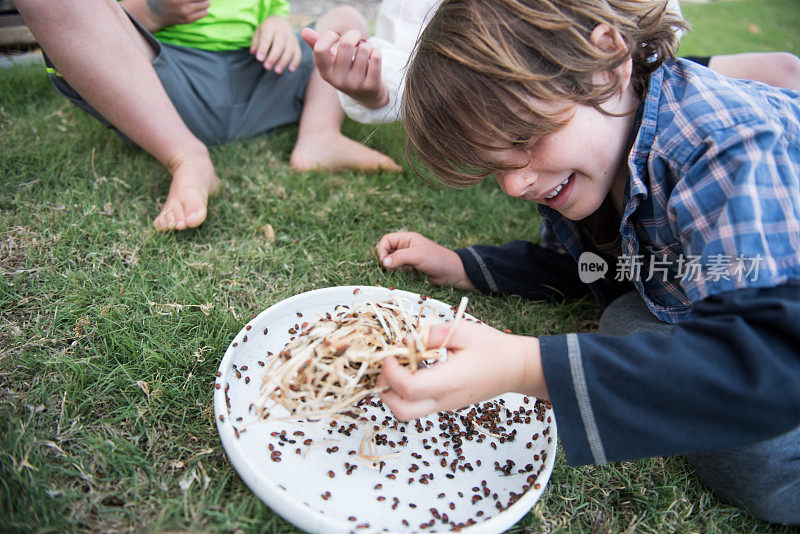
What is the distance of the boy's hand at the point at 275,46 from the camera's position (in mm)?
2863

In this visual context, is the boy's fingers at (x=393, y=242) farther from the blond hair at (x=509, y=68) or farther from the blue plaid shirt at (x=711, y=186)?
the blue plaid shirt at (x=711, y=186)

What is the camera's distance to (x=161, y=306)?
1960 millimetres

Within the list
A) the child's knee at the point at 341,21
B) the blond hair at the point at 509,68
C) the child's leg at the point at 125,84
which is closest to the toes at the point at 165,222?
the child's leg at the point at 125,84

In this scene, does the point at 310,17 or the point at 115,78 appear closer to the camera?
the point at 115,78

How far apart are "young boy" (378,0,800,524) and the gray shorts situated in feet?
4.99

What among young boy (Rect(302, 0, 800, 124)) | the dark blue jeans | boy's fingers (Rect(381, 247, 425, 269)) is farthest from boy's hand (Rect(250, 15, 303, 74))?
the dark blue jeans

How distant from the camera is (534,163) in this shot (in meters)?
1.68

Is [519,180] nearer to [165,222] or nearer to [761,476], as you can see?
[761,476]

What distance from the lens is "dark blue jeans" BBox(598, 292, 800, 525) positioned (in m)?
1.66

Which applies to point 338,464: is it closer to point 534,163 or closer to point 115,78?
point 534,163

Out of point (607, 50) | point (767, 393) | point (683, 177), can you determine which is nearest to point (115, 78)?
point (607, 50)

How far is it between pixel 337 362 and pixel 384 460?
1.21 ft

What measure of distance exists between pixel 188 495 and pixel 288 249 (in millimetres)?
1186

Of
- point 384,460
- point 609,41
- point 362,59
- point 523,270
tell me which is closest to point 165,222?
point 362,59
